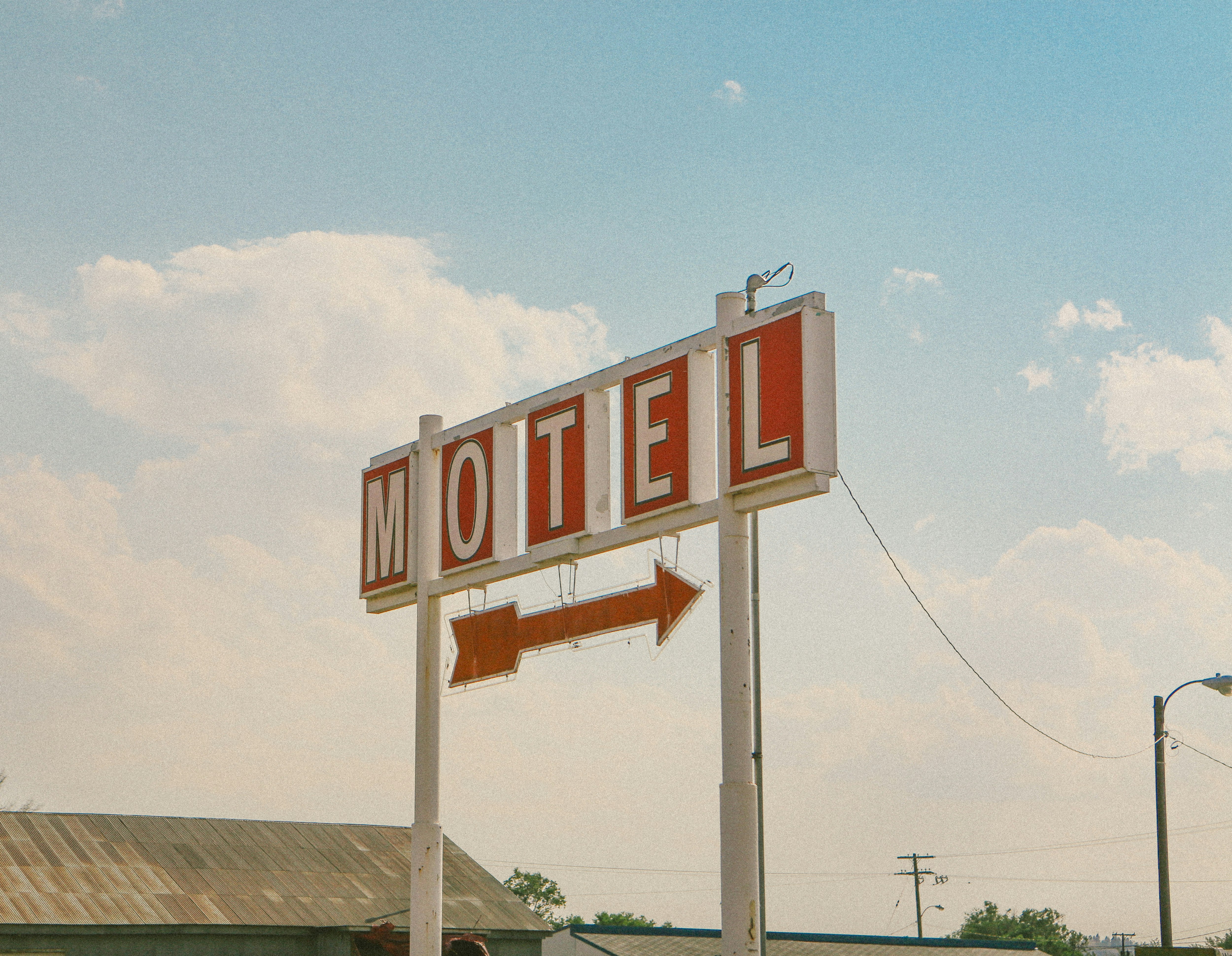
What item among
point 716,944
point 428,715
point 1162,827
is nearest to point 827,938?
point 716,944

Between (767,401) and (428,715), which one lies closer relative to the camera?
(767,401)

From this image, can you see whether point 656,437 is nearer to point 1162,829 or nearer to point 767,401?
point 767,401

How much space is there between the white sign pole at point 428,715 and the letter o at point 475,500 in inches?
10.7

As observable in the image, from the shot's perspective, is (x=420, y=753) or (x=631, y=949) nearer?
(x=420, y=753)

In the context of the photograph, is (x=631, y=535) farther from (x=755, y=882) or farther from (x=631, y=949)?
(x=631, y=949)

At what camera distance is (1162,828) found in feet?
87.1

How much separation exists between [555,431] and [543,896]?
76651mm

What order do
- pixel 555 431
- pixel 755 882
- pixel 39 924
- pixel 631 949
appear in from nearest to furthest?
pixel 755 882 < pixel 555 431 < pixel 39 924 < pixel 631 949

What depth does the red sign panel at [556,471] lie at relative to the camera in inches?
596

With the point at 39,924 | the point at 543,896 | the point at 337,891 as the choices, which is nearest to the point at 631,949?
the point at 337,891

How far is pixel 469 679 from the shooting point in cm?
1647

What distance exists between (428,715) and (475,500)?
253cm

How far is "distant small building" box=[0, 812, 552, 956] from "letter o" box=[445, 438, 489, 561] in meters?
8.86

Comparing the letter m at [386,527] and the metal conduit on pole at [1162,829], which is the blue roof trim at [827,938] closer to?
the metal conduit on pole at [1162,829]
